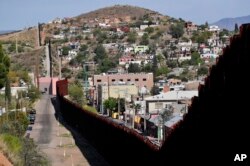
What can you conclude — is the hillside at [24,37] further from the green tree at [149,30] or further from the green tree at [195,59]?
the green tree at [195,59]

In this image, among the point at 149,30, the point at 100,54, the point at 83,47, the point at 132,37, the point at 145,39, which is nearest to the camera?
the point at 100,54

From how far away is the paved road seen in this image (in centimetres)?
2667

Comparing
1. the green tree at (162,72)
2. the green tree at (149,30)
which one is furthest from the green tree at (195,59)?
the green tree at (149,30)

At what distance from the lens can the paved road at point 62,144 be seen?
87.5 feet

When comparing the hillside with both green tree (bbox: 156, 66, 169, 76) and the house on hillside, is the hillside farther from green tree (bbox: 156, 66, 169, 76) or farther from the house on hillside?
green tree (bbox: 156, 66, 169, 76)

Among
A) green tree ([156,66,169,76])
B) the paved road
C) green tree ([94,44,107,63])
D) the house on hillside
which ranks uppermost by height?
the house on hillside

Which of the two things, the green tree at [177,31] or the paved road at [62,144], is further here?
the green tree at [177,31]

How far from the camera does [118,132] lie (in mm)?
20984

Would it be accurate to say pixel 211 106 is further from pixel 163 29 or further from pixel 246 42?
pixel 163 29

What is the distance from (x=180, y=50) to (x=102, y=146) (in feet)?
403

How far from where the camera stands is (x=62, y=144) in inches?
1313

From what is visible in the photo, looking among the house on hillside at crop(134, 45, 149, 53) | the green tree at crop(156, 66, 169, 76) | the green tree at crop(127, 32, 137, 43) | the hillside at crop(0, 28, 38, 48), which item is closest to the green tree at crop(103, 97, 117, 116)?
the green tree at crop(156, 66, 169, 76)

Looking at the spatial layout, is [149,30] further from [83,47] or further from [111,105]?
[111,105]

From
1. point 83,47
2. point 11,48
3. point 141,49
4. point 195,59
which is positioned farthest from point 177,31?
point 11,48
